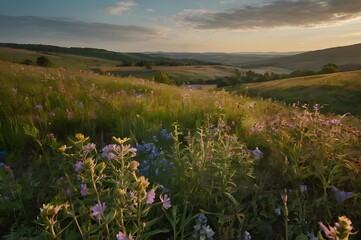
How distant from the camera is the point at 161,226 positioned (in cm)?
257

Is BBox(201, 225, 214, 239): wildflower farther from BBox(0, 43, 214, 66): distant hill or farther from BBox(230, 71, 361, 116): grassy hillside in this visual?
BBox(0, 43, 214, 66): distant hill

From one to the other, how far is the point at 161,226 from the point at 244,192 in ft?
2.79

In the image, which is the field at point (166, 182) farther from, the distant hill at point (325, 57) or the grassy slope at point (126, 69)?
the distant hill at point (325, 57)

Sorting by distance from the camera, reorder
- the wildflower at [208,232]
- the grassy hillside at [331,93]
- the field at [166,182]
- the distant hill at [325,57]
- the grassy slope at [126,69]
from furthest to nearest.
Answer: the distant hill at [325,57]
the grassy slope at [126,69]
the grassy hillside at [331,93]
the wildflower at [208,232]
the field at [166,182]

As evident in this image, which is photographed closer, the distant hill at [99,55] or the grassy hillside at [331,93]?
the grassy hillside at [331,93]

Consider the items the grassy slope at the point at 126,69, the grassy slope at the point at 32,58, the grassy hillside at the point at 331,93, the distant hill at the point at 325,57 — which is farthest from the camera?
the distant hill at the point at 325,57

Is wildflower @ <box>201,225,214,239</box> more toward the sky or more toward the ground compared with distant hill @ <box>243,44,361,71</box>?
more toward the ground

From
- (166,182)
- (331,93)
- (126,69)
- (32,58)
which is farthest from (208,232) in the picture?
(126,69)

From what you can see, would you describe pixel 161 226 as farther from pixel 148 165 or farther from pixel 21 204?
pixel 21 204

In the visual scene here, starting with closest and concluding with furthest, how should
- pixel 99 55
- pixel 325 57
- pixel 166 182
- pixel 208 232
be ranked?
pixel 208 232 < pixel 166 182 < pixel 325 57 < pixel 99 55

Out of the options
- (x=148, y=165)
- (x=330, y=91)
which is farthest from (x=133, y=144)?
(x=330, y=91)

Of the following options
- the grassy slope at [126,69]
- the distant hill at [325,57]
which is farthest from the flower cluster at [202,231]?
the distant hill at [325,57]

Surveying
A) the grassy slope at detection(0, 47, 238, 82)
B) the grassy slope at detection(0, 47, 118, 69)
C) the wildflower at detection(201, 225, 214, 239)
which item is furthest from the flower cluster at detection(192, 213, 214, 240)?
the grassy slope at detection(0, 47, 238, 82)

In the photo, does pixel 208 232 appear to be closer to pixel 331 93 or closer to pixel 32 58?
pixel 331 93
